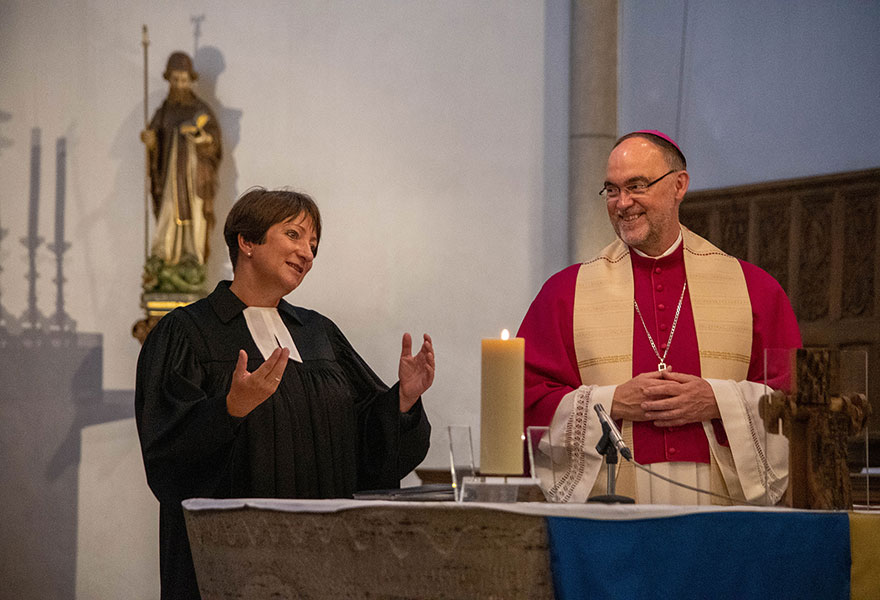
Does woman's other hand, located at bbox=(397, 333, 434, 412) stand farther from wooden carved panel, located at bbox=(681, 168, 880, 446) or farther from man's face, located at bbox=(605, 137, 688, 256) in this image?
wooden carved panel, located at bbox=(681, 168, 880, 446)

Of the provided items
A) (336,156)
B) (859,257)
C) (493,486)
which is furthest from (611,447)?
(336,156)

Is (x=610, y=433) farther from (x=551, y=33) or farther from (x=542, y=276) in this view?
(x=551, y=33)

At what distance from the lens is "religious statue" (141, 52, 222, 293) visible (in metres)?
7.28

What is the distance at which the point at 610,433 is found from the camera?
7.11 ft

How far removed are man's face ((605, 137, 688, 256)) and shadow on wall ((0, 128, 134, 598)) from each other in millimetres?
5271

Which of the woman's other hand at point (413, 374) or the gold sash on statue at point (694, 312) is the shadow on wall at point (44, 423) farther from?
the gold sash on statue at point (694, 312)

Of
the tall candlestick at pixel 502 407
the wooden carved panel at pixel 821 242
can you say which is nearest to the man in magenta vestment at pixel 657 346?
the tall candlestick at pixel 502 407

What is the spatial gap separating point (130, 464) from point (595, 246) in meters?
3.59

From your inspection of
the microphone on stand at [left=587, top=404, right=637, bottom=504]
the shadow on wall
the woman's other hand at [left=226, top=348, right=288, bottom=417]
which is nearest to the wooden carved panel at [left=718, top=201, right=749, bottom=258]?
the shadow on wall

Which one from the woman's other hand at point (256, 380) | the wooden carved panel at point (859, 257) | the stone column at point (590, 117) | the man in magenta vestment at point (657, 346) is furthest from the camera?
the stone column at point (590, 117)

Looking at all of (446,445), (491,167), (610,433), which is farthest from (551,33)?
(610,433)

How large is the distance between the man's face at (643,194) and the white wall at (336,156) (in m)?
3.56

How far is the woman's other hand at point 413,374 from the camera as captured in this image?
9.78ft

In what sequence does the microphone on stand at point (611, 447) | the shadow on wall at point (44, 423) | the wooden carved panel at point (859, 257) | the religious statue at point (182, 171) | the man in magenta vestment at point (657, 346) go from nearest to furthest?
1. the microphone on stand at point (611, 447)
2. the man in magenta vestment at point (657, 346)
3. the wooden carved panel at point (859, 257)
4. the religious statue at point (182, 171)
5. the shadow on wall at point (44, 423)
